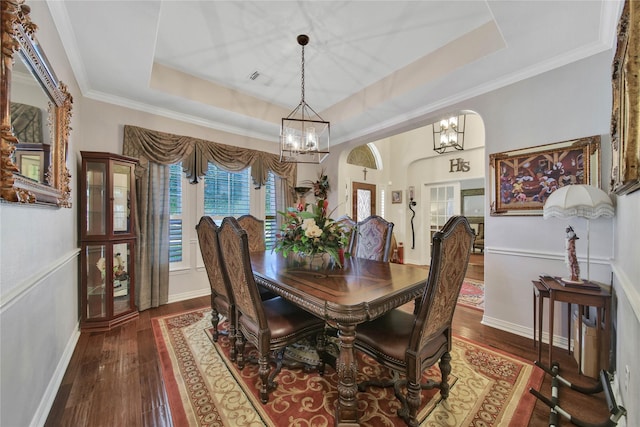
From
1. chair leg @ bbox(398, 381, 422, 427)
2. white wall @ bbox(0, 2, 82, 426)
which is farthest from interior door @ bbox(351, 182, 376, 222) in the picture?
white wall @ bbox(0, 2, 82, 426)

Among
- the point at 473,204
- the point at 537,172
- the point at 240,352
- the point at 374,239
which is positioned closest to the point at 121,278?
the point at 240,352

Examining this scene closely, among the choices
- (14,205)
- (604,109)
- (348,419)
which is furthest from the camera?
(604,109)

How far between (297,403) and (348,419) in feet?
1.23

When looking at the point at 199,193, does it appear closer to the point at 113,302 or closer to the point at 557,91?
the point at 113,302

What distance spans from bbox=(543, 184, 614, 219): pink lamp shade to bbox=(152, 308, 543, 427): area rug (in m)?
1.24

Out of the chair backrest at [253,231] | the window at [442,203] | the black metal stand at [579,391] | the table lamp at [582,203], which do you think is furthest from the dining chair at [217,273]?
the window at [442,203]

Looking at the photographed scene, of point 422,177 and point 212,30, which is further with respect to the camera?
point 422,177

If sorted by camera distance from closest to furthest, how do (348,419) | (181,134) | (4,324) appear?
(4,324) → (348,419) → (181,134)

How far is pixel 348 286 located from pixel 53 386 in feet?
6.68

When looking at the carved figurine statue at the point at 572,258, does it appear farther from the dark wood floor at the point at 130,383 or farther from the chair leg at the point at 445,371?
the chair leg at the point at 445,371

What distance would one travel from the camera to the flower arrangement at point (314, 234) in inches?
71.2

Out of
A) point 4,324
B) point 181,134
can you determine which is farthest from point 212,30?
point 4,324

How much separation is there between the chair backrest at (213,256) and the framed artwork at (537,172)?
275 cm

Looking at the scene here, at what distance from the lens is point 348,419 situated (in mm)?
1323
